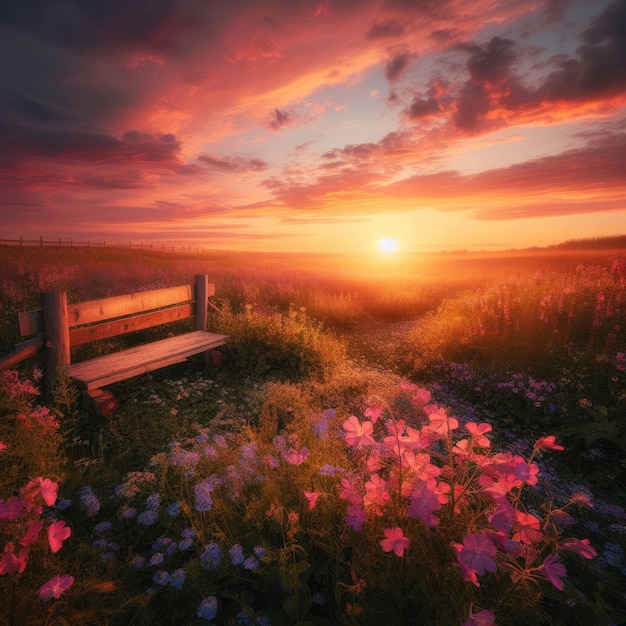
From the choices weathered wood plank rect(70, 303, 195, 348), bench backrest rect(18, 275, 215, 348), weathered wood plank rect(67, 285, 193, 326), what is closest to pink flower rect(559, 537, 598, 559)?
bench backrest rect(18, 275, 215, 348)

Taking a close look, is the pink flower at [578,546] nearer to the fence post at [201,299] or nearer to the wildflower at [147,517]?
the wildflower at [147,517]

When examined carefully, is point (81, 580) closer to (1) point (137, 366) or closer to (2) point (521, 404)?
(1) point (137, 366)

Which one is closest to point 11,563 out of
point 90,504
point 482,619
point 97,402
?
point 90,504

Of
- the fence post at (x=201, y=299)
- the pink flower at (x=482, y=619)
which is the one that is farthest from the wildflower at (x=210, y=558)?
the fence post at (x=201, y=299)

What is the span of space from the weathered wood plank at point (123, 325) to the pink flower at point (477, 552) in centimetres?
552

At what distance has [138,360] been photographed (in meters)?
5.46

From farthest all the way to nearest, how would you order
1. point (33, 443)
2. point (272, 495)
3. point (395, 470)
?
point (33, 443), point (272, 495), point (395, 470)

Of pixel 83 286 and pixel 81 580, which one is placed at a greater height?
pixel 83 286

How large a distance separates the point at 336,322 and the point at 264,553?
834cm

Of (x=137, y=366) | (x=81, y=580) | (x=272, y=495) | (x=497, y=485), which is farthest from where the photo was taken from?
(x=137, y=366)

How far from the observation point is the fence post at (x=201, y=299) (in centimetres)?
714

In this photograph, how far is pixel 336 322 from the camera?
10.2m

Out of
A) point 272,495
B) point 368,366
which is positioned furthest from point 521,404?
point 272,495

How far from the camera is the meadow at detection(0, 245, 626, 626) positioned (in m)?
1.42
